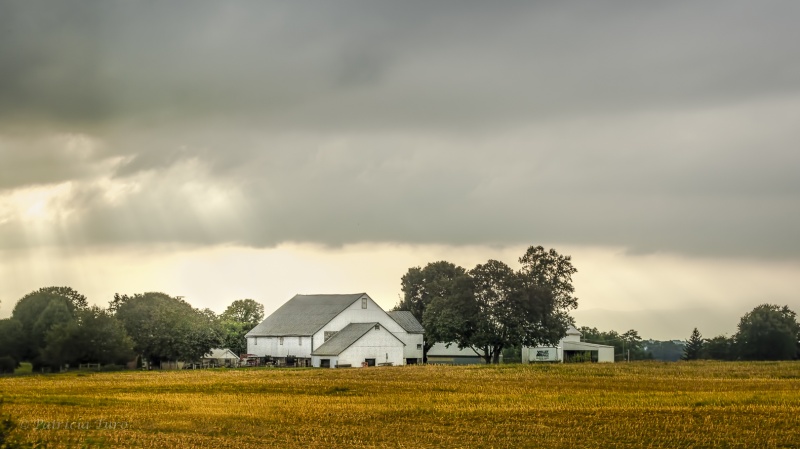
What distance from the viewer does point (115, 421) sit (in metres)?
36.5

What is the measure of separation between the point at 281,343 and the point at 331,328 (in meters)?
8.47

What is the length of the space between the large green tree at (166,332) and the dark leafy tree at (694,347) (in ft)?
265

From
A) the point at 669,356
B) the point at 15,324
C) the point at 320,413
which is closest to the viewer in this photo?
the point at 320,413

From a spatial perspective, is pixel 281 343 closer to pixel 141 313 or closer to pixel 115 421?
pixel 141 313

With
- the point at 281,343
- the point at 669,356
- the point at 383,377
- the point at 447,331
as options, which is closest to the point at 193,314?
the point at 281,343

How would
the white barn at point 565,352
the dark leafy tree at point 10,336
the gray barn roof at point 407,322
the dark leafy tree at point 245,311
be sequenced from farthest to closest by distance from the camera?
the dark leafy tree at point 245,311
the white barn at point 565,352
the gray barn roof at point 407,322
the dark leafy tree at point 10,336

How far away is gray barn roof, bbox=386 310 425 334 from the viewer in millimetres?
122438

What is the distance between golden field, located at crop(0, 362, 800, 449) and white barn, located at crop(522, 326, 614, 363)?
196 ft

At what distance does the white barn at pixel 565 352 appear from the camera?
4958 inches

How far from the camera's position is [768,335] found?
132 meters

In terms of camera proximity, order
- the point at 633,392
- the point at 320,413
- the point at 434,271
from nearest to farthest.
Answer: the point at 320,413 < the point at 633,392 < the point at 434,271

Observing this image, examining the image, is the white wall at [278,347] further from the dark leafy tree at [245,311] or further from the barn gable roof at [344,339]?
the dark leafy tree at [245,311]

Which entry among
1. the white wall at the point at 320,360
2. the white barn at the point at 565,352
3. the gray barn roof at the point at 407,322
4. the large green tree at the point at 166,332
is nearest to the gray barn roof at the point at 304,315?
the white wall at the point at 320,360

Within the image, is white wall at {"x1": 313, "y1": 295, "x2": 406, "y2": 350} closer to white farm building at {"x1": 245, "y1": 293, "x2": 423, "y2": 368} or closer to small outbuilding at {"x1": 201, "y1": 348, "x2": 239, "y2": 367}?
white farm building at {"x1": 245, "y1": 293, "x2": 423, "y2": 368}
